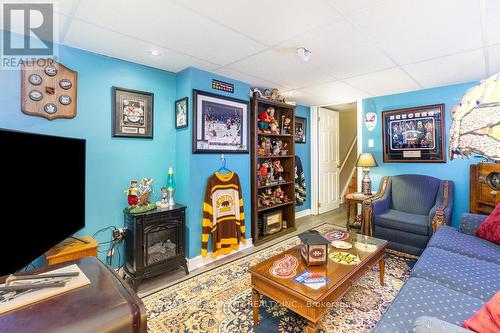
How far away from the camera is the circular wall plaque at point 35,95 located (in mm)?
1921

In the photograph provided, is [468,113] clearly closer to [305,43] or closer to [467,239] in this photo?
[305,43]

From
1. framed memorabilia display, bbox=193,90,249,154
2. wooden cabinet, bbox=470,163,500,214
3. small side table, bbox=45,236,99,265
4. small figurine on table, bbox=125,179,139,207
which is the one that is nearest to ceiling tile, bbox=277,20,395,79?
framed memorabilia display, bbox=193,90,249,154

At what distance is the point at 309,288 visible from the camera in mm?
1457

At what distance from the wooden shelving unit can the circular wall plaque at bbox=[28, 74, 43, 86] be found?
7.39 ft

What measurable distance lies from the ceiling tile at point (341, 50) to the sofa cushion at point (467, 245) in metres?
1.88

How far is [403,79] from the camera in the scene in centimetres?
303

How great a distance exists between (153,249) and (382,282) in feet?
7.50

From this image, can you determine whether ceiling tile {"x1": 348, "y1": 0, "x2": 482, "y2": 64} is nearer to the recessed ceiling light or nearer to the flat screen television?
the recessed ceiling light

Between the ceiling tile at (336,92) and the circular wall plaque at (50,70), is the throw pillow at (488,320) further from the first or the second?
the circular wall plaque at (50,70)

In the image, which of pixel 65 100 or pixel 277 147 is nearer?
pixel 65 100

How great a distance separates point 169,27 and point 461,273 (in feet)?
9.30

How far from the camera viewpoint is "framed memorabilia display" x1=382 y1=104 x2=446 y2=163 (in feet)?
11.0

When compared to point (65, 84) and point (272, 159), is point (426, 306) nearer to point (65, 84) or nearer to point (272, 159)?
point (272, 159)

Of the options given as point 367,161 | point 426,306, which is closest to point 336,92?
point 367,161
